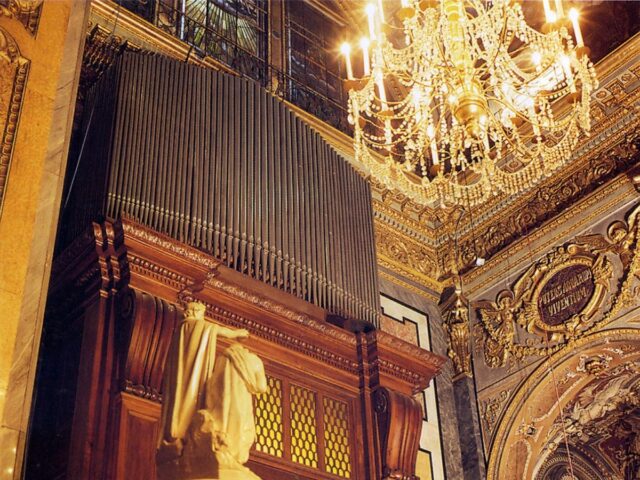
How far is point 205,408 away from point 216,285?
1.06 metres

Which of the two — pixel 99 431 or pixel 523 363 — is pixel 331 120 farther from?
pixel 99 431

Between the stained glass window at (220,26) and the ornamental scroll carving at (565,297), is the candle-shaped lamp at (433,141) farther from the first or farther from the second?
the stained glass window at (220,26)

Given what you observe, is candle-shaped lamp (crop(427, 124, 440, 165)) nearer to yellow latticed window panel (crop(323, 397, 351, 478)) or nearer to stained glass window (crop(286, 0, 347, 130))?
yellow latticed window panel (crop(323, 397, 351, 478))

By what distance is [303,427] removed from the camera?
5594mm

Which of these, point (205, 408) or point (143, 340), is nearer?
point (205, 408)

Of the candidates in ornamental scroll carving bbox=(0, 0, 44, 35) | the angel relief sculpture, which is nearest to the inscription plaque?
the angel relief sculpture

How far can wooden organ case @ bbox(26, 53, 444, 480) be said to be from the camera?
4.71 metres

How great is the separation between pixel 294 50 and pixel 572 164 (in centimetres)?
286

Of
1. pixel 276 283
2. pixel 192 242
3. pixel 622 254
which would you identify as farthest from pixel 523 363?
pixel 192 242

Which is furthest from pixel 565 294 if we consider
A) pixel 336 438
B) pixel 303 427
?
pixel 303 427

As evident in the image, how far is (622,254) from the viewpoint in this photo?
23.0 ft

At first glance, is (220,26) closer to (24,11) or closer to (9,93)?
(24,11)

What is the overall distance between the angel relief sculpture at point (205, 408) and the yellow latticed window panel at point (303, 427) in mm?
968

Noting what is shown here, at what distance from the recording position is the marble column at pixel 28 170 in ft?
11.9
